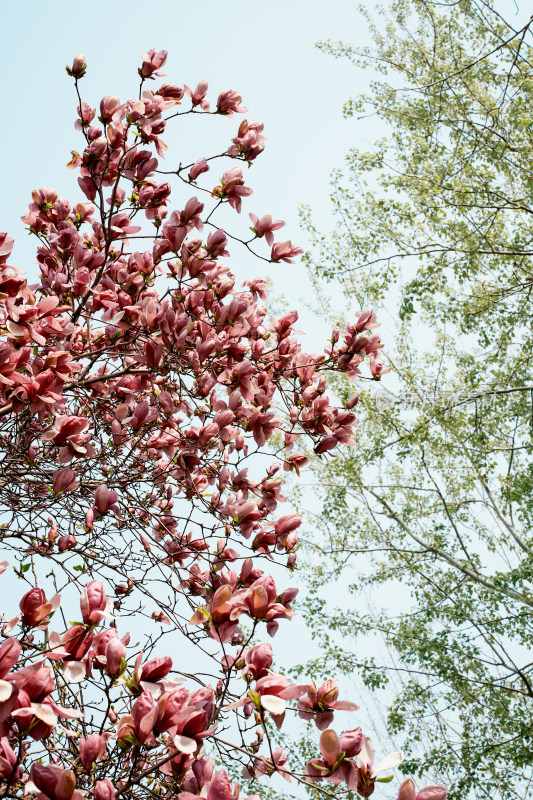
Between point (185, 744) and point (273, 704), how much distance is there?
0.14 metres

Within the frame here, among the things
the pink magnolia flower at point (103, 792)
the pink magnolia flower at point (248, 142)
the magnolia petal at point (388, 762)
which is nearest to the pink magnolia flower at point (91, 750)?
the pink magnolia flower at point (103, 792)

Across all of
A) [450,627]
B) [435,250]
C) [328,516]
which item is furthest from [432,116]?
[450,627]

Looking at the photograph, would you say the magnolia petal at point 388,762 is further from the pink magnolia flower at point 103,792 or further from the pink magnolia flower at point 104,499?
the pink magnolia flower at point 104,499

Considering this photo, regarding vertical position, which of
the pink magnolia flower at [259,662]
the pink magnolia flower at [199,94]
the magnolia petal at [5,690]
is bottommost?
the magnolia petal at [5,690]

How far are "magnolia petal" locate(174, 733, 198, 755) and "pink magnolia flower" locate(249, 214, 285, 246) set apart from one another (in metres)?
1.35

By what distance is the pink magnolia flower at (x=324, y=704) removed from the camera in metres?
1.00

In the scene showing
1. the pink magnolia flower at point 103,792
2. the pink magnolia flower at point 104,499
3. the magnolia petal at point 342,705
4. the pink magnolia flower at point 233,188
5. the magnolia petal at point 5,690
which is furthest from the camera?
the pink magnolia flower at point 233,188

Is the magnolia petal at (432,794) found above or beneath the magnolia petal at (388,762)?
beneath

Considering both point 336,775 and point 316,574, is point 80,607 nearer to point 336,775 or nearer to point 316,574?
point 336,775

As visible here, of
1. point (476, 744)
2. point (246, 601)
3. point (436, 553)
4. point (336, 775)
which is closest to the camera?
point (336, 775)

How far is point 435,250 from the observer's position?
18.4ft

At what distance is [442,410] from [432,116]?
2936mm

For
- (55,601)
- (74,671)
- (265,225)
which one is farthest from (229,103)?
(74,671)

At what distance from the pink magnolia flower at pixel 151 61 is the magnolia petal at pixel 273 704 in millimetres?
1719
